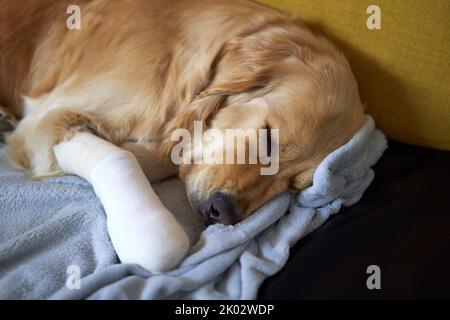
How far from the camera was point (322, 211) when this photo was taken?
1.38m

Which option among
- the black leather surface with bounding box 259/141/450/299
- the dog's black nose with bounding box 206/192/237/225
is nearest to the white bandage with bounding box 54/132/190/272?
the dog's black nose with bounding box 206/192/237/225

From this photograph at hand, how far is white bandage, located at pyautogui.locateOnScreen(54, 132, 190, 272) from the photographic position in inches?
43.3

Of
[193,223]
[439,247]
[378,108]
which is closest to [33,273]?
[193,223]

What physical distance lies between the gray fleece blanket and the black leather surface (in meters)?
0.04

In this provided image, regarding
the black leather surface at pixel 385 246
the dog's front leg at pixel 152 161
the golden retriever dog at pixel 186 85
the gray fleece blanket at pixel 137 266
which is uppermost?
the golden retriever dog at pixel 186 85

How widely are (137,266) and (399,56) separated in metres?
1.13

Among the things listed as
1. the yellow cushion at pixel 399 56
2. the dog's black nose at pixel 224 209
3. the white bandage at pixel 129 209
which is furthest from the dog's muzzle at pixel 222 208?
the yellow cushion at pixel 399 56

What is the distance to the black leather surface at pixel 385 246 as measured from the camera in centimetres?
114

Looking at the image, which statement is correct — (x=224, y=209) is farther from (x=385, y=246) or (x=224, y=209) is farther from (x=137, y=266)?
(x=385, y=246)

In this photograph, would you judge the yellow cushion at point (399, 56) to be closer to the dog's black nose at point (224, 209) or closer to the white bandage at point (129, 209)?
the dog's black nose at point (224, 209)

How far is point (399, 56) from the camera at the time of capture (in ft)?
5.35

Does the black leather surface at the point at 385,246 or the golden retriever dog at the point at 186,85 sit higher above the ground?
the golden retriever dog at the point at 186,85

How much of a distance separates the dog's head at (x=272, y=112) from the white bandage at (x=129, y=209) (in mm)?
179

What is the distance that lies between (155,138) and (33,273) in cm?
57
